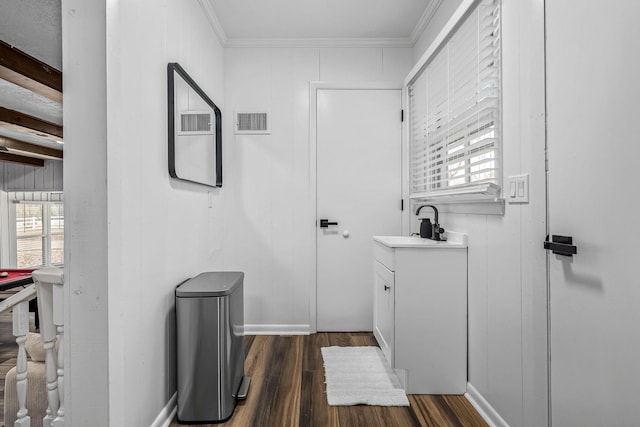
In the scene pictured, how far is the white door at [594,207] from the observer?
0.98 metres

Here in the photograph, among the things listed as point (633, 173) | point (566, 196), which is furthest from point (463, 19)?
point (633, 173)

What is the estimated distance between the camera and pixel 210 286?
187 centimetres

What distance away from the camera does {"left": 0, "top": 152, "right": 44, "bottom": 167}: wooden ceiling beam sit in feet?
18.8

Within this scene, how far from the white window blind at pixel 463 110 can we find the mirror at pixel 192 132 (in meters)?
1.63

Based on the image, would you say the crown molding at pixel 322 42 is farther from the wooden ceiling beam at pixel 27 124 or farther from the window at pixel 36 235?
the window at pixel 36 235

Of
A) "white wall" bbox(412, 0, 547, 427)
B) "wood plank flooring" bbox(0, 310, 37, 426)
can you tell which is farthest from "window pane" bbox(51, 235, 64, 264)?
"white wall" bbox(412, 0, 547, 427)

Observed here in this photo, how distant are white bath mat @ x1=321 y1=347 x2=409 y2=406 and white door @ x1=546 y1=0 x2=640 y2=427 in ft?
3.13

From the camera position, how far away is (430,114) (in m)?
2.55

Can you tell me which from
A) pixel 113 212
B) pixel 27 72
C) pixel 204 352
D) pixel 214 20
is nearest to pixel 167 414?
pixel 204 352

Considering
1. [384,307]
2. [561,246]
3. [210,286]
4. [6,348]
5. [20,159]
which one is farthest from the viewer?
[20,159]

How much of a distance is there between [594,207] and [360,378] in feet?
5.66

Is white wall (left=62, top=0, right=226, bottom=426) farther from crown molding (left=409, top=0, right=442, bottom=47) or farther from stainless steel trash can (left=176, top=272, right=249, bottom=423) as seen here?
crown molding (left=409, top=0, right=442, bottom=47)

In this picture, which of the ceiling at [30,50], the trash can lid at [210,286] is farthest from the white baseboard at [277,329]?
the ceiling at [30,50]

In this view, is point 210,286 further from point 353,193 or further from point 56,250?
point 56,250
